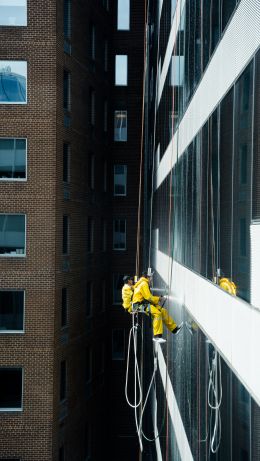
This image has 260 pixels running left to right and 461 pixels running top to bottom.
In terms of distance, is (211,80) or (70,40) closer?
(211,80)

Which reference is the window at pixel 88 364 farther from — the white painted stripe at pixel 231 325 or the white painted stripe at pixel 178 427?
the white painted stripe at pixel 231 325

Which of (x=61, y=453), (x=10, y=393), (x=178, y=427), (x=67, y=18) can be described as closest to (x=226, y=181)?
(x=178, y=427)

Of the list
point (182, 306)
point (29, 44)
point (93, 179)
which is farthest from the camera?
point (93, 179)

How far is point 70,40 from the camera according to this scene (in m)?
25.6

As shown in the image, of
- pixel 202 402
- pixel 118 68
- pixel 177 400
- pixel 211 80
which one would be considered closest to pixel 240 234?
pixel 211 80

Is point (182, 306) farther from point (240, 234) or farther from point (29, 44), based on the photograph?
point (29, 44)

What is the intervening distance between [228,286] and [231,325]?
0.49 m

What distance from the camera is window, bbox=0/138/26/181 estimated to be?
24.0 meters

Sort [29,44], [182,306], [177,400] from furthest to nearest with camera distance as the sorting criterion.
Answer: [29,44], [177,400], [182,306]

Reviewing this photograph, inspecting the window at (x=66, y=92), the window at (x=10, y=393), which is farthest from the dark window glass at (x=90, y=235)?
the window at (x=10, y=393)

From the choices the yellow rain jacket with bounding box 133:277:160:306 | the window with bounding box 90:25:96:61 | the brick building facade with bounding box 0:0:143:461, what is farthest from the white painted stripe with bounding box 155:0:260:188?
the window with bounding box 90:25:96:61

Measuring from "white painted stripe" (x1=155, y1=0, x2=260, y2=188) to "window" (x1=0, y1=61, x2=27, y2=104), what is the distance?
13759 mm

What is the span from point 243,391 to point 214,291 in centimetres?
237

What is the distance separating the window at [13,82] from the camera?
23.9 metres
